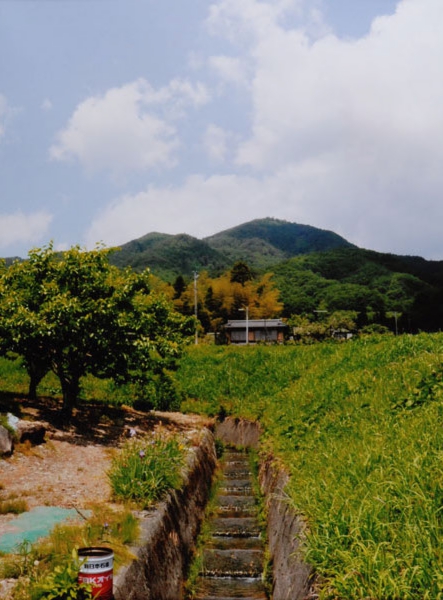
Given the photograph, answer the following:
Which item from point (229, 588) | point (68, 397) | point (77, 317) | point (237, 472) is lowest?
point (237, 472)

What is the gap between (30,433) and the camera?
39.0 ft

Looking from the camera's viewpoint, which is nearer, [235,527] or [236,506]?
[235,527]

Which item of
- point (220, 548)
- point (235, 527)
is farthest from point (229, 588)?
point (235, 527)

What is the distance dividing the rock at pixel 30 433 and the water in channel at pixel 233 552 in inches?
180

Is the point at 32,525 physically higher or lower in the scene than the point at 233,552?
higher

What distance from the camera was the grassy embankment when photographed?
412 cm

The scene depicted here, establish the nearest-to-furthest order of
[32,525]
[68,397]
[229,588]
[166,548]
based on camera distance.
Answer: [32,525] → [166,548] → [229,588] → [68,397]

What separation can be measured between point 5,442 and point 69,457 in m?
1.55

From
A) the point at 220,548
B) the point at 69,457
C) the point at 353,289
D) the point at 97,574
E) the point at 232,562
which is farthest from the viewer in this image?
the point at 353,289

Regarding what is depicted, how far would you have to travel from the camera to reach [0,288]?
1466 cm

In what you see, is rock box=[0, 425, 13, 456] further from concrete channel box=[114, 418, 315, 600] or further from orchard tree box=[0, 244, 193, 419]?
concrete channel box=[114, 418, 315, 600]

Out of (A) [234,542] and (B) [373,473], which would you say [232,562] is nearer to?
(A) [234,542]

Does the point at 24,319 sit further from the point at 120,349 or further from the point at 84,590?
the point at 84,590

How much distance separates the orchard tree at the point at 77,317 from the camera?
1362 cm
